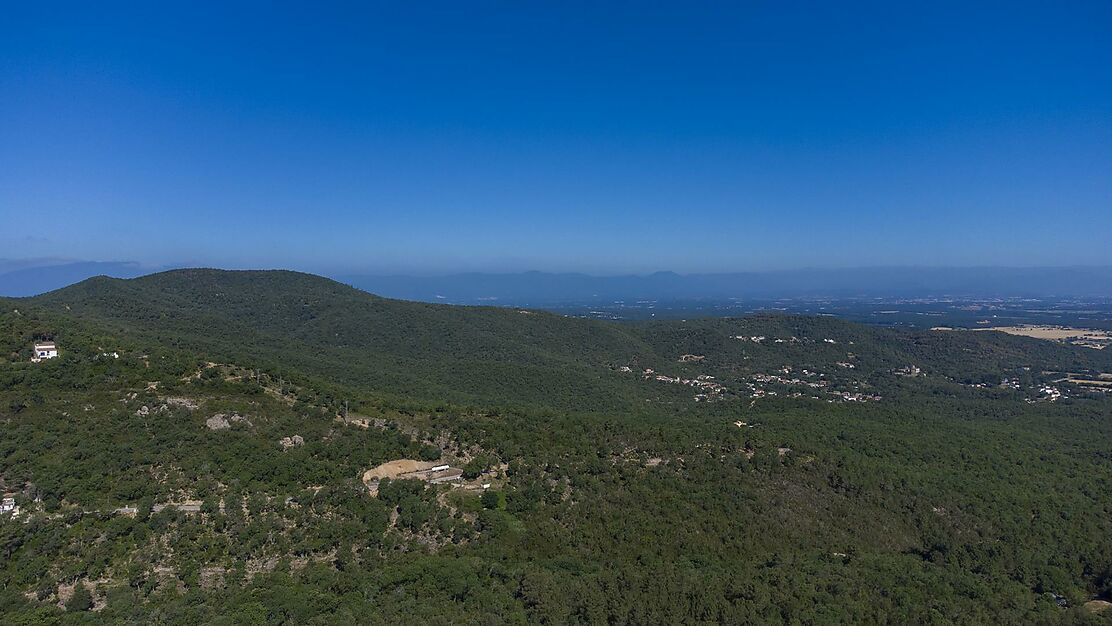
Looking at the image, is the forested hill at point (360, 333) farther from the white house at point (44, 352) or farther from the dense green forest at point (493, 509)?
the white house at point (44, 352)

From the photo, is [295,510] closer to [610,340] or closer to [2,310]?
[2,310]

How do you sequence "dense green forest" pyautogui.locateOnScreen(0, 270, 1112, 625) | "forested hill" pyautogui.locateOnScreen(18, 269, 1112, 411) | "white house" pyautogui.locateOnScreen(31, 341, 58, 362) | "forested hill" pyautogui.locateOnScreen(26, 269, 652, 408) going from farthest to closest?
"forested hill" pyautogui.locateOnScreen(18, 269, 1112, 411) → "forested hill" pyautogui.locateOnScreen(26, 269, 652, 408) → "white house" pyautogui.locateOnScreen(31, 341, 58, 362) → "dense green forest" pyautogui.locateOnScreen(0, 270, 1112, 625)

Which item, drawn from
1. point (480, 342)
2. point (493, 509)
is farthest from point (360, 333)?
point (493, 509)

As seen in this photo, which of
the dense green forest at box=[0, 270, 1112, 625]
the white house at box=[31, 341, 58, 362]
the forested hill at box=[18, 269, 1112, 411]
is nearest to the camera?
the dense green forest at box=[0, 270, 1112, 625]

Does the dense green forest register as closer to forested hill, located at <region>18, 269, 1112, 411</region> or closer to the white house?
the white house

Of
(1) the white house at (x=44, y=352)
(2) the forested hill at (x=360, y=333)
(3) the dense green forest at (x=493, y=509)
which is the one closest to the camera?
(3) the dense green forest at (x=493, y=509)

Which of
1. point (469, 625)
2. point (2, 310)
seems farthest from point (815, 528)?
point (2, 310)

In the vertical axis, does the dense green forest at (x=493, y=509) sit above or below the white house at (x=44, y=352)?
below

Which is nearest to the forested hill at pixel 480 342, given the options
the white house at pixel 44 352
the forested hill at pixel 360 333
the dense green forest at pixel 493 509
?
the forested hill at pixel 360 333

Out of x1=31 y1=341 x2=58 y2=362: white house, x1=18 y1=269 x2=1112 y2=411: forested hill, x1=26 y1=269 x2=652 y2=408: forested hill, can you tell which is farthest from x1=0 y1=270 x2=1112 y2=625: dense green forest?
x1=18 y1=269 x2=1112 y2=411: forested hill
